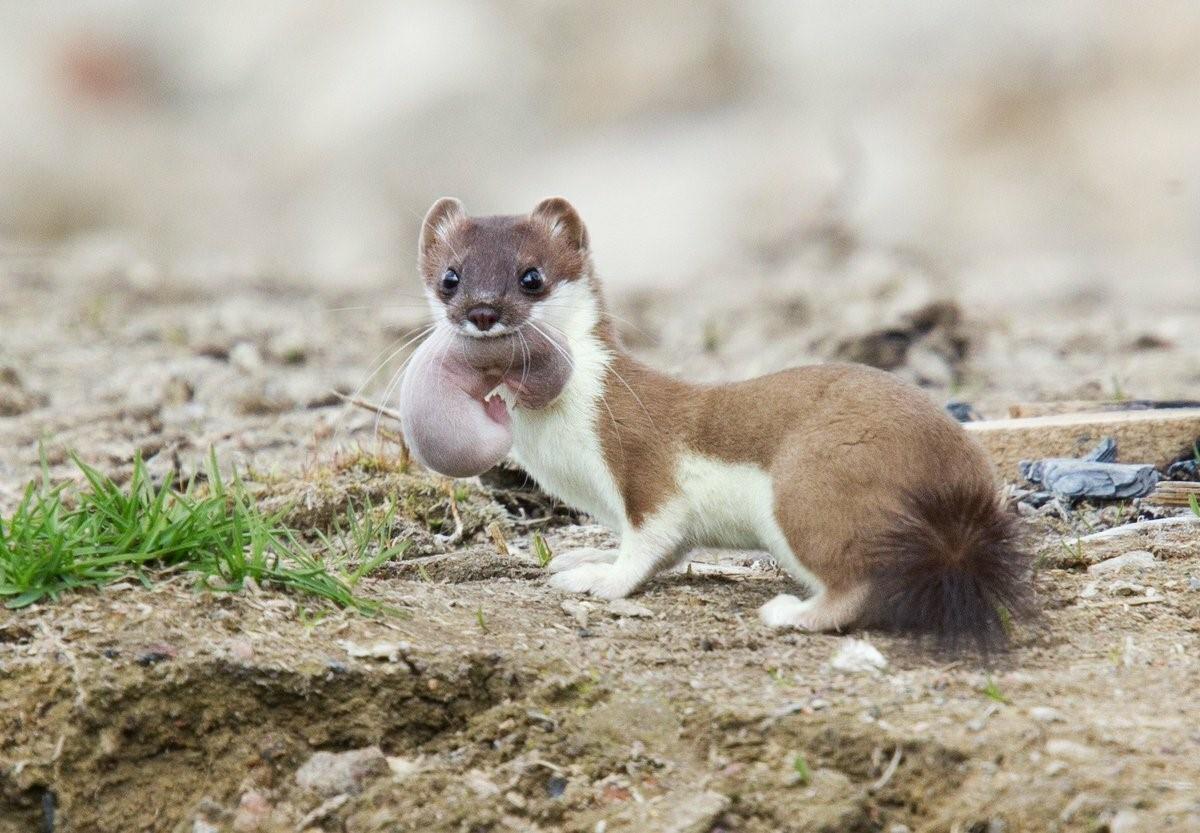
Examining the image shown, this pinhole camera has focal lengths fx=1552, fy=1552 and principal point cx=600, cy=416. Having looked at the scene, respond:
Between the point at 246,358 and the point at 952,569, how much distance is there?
209 inches

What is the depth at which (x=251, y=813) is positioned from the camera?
3438 millimetres

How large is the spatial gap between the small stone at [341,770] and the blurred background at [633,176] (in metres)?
4.34

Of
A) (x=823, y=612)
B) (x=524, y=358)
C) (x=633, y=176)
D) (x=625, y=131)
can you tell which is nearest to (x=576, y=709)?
(x=823, y=612)

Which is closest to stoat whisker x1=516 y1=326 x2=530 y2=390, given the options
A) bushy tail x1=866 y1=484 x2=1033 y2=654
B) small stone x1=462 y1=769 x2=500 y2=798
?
bushy tail x1=866 y1=484 x2=1033 y2=654

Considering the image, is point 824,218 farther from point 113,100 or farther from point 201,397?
point 113,100

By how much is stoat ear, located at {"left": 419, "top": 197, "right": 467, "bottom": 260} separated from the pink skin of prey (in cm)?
37

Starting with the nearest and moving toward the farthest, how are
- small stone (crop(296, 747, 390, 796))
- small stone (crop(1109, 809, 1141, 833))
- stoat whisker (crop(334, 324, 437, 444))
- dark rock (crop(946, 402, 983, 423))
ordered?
small stone (crop(1109, 809, 1141, 833)) → small stone (crop(296, 747, 390, 796)) → stoat whisker (crop(334, 324, 437, 444)) → dark rock (crop(946, 402, 983, 423))

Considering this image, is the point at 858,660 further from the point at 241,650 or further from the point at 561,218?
the point at 561,218

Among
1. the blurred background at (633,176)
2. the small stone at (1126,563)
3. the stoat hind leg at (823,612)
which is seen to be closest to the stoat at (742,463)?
the stoat hind leg at (823,612)

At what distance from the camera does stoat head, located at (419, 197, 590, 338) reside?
4.50 m

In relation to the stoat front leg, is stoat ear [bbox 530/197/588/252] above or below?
above

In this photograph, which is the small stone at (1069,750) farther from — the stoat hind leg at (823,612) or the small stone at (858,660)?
the stoat hind leg at (823,612)

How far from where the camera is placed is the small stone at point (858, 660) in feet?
12.0

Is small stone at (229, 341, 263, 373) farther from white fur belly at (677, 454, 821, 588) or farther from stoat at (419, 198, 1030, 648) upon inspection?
white fur belly at (677, 454, 821, 588)
